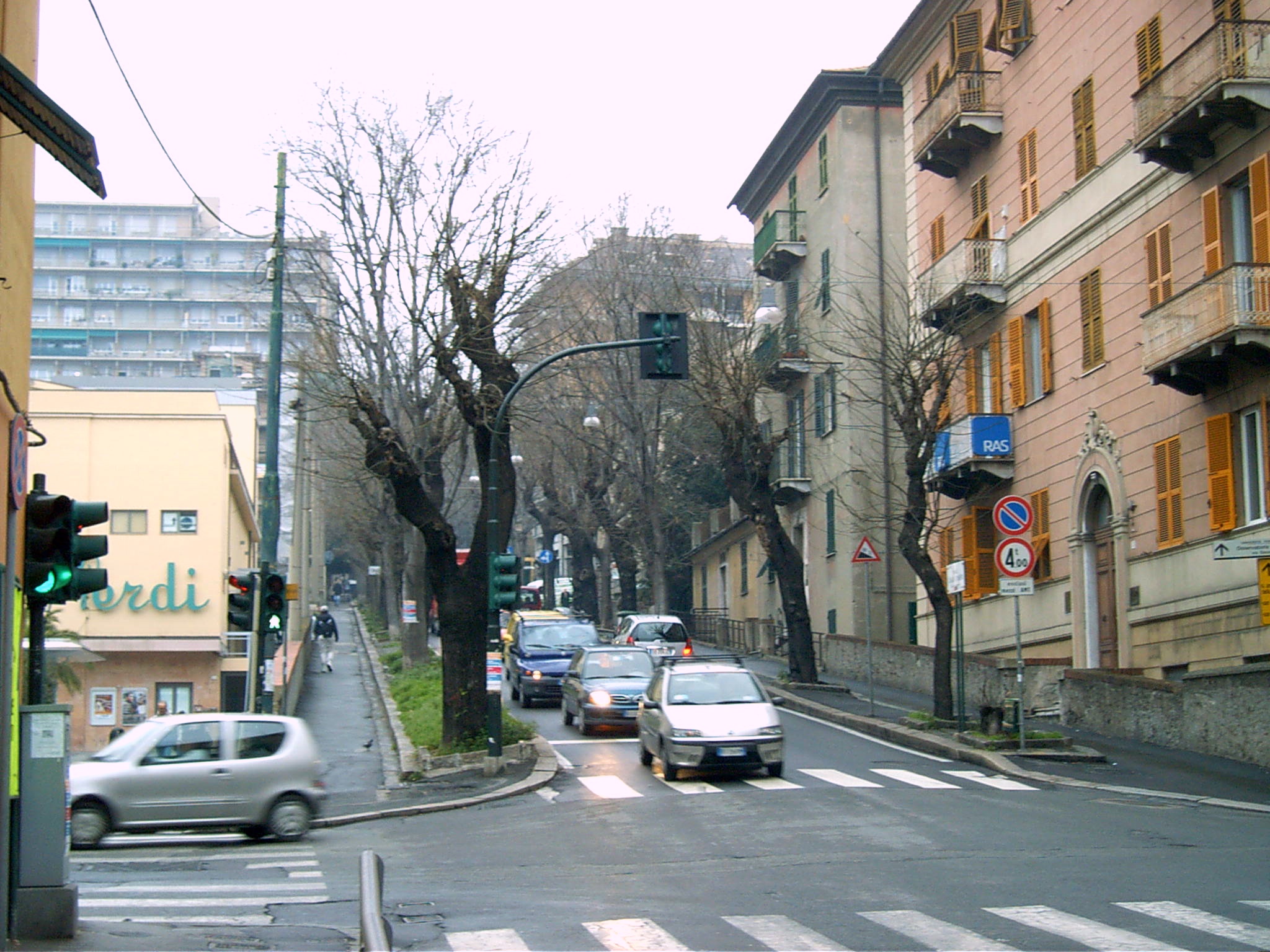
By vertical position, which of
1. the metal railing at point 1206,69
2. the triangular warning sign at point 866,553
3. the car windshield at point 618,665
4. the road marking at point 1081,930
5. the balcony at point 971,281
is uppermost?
the metal railing at point 1206,69

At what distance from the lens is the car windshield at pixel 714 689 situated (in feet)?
68.7

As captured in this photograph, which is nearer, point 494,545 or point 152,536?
point 494,545

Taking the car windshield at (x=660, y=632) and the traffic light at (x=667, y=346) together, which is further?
the car windshield at (x=660, y=632)

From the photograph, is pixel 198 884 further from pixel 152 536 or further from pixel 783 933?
pixel 152 536

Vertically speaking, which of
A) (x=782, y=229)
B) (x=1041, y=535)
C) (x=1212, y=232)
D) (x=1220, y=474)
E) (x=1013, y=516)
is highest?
(x=782, y=229)

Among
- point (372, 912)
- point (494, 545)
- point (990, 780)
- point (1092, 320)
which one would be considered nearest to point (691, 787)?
point (990, 780)

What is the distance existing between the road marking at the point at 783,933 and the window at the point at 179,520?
97.8 ft

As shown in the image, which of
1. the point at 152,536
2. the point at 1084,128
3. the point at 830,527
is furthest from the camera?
the point at 830,527

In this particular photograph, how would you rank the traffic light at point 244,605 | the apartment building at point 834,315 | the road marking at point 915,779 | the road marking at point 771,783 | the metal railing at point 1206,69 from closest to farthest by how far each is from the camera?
1. the road marking at point 915,779
2. the road marking at point 771,783
3. the traffic light at point 244,605
4. the metal railing at point 1206,69
5. the apartment building at point 834,315

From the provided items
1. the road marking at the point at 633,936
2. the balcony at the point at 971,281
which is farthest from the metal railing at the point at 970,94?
the road marking at the point at 633,936

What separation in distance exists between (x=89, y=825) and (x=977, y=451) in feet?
67.0

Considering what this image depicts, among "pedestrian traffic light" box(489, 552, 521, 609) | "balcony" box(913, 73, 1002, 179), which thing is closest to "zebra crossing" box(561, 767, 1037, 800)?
"pedestrian traffic light" box(489, 552, 521, 609)

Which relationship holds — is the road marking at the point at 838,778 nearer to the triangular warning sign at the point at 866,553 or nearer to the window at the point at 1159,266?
the triangular warning sign at the point at 866,553

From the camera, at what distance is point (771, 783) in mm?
19500
